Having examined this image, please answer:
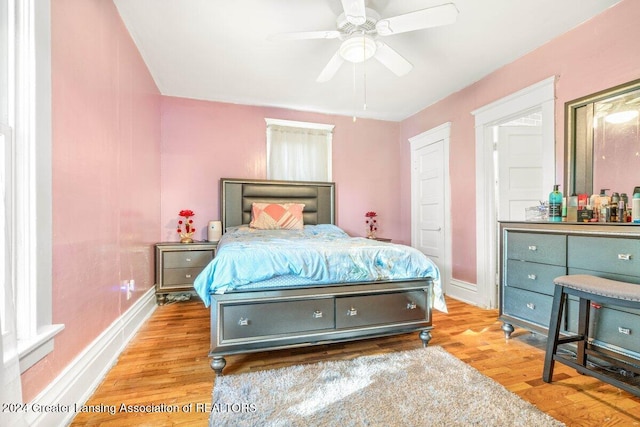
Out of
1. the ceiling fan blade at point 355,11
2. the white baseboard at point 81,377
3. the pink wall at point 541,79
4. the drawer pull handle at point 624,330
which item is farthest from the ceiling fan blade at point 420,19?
the white baseboard at point 81,377

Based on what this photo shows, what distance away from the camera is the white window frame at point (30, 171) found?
1.18m

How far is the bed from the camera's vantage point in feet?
6.14

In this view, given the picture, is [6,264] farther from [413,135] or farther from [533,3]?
[413,135]

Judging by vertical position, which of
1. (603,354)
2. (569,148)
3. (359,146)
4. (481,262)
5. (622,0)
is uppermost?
(622,0)

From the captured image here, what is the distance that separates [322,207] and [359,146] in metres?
1.21

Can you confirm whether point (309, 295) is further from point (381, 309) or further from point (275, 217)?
point (275, 217)

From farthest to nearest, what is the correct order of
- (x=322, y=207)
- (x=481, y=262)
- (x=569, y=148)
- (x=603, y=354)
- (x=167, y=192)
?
(x=322, y=207)
(x=167, y=192)
(x=481, y=262)
(x=569, y=148)
(x=603, y=354)

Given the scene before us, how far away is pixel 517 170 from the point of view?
3357 millimetres

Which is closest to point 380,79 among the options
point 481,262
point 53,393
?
point 481,262

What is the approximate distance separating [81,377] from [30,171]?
1.12 meters

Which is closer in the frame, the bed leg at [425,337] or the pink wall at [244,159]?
the bed leg at [425,337]

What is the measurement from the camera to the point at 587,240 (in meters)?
1.96

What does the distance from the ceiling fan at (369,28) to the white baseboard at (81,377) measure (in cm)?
229

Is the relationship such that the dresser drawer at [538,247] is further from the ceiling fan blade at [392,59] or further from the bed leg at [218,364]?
the bed leg at [218,364]
